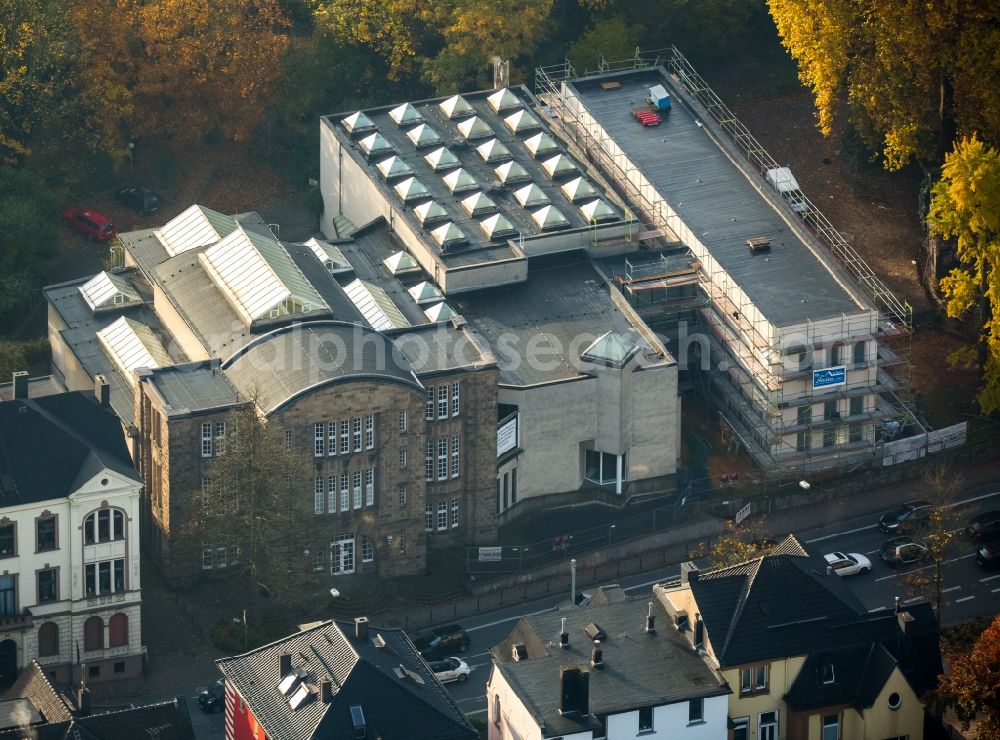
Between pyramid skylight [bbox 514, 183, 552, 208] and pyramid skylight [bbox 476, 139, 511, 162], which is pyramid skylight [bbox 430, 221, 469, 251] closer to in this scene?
pyramid skylight [bbox 514, 183, 552, 208]

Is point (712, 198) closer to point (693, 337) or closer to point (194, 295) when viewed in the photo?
point (693, 337)

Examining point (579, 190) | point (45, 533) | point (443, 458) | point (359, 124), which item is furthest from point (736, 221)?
point (45, 533)

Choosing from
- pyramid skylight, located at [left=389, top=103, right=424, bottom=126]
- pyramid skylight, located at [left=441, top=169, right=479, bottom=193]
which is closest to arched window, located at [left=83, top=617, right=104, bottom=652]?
pyramid skylight, located at [left=441, top=169, right=479, bottom=193]

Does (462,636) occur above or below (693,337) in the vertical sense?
below

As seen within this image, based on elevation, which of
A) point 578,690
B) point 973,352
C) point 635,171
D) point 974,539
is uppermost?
point 635,171

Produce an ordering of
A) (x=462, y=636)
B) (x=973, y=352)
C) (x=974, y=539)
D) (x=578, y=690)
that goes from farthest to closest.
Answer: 1. (x=973, y=352)
2. (x=974, y=539)
3. (x=462, y=636)
4. (x=578, y=690)

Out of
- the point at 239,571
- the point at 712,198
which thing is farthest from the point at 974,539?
the point at 239,571
